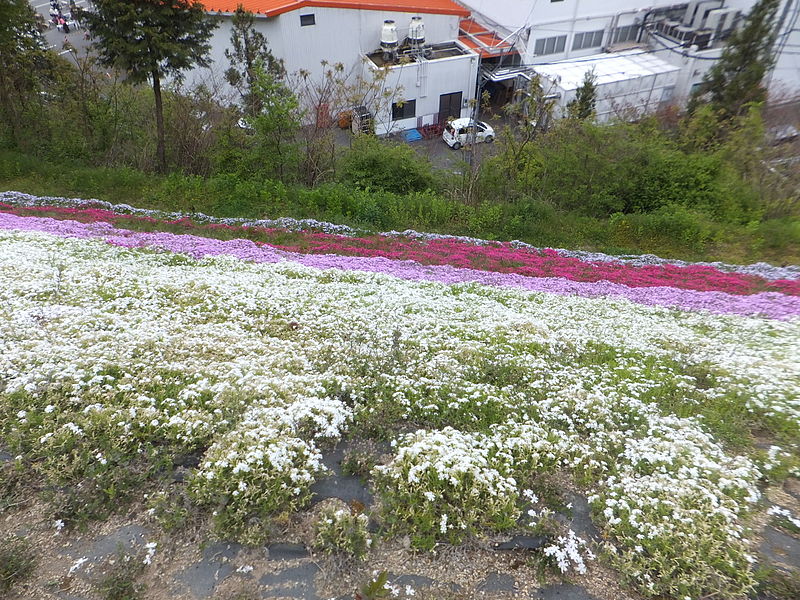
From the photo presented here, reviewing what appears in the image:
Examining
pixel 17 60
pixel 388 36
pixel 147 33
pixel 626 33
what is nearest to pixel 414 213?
pixel 147 33

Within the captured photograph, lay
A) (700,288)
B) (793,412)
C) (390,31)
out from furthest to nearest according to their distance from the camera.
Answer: (390,31)
(700,288)
(793,412)

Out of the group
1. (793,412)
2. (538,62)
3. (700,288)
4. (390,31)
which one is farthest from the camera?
(538,62)

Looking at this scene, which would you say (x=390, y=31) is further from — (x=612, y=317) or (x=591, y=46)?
(x=612, y=317)

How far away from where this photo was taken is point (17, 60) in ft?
71.4

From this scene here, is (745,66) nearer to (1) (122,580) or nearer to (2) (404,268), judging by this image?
(2) (404,268)

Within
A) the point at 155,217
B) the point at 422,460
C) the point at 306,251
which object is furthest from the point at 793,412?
the point at 155,217

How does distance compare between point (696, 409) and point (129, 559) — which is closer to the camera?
point (129, 559)

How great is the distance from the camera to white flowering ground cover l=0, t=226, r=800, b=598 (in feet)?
19.5

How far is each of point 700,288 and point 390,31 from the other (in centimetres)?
3202

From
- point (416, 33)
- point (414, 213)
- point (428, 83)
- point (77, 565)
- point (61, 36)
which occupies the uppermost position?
point (416, 33)

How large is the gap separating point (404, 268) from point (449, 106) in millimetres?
29243

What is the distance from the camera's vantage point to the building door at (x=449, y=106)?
130 ft

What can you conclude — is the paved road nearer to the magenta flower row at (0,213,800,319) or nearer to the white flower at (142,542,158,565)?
the magenta flower row at (0,213,800,319)

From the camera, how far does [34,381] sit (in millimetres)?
7281
